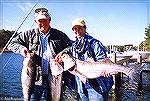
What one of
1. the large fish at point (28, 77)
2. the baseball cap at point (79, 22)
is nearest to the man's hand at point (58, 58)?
the large fish at point (28, 77)

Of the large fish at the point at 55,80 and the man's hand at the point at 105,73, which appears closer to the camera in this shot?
the man's hand at the point at 105,73

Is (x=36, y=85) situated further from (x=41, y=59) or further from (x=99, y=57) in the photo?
(x=99, y=57)

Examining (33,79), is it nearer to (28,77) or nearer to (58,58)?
(28,77)

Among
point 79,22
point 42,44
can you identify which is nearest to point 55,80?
point 42,44

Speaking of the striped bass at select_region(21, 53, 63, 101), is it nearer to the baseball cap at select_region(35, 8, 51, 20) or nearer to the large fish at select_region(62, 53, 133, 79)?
the large fish at select_region(62, 53, 133, 79)

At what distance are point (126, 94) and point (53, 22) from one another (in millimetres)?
8216

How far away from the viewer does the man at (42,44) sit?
16.3 ft

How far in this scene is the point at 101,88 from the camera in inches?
197

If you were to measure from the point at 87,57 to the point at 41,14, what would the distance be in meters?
0.90

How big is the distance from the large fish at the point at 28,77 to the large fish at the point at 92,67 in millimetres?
470

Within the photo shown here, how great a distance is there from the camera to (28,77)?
5023mm

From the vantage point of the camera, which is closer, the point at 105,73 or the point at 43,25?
the point at 105,73

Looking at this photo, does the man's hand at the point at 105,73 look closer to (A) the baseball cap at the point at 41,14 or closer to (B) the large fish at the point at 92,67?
(B) the large fish at the point at 92,67

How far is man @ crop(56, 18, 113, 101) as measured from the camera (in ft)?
16.2
